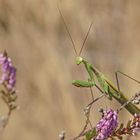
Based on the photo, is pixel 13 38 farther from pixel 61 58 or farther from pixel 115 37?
pixel 115 37

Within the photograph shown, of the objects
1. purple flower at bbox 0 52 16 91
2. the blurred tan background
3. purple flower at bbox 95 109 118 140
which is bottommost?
purple flower at bbox 95 109 118 140

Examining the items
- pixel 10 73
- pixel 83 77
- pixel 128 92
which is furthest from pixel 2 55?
pixel 128 92

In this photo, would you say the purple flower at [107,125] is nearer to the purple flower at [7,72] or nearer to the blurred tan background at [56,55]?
the purple flower at [7,72]

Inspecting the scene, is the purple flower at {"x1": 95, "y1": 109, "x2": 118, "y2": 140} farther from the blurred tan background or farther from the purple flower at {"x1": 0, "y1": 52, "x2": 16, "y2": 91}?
the blurred tan background

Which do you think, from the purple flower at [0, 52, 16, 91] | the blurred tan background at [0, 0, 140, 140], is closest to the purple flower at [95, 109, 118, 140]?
the purple flower at [0, 52, 16, 91]

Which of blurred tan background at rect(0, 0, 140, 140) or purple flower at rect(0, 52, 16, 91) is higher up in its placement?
blurred tan background at rect(0, 0, 140, 140)

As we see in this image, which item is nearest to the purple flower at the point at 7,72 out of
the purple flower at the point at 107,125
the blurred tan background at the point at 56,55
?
the purple flower at the point at 107,125

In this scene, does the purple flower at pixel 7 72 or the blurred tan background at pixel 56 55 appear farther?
the blurred tan background at pixel 56 55
